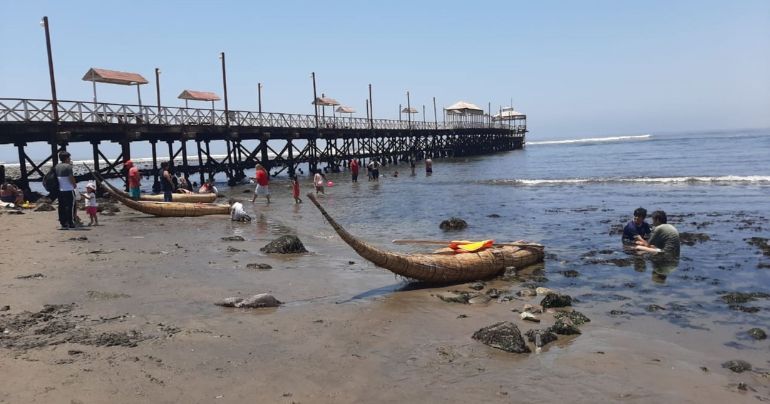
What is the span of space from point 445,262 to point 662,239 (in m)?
4.96

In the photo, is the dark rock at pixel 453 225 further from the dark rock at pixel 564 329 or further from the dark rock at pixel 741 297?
the dark rock at pixel 564 329

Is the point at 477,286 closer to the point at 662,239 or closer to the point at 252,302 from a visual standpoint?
the point at 252,302

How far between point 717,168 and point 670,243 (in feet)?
102

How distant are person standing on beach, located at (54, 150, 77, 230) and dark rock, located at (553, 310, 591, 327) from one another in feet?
35.9

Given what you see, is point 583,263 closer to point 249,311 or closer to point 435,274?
point 435,274

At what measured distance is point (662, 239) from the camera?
10555 millimetres

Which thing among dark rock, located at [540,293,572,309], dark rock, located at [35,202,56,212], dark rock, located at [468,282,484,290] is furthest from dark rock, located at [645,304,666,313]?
dark rock, located at [35,202,56,212]

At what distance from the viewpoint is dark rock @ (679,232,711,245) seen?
1241 cm

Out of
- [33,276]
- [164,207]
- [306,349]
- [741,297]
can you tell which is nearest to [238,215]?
[164,207]

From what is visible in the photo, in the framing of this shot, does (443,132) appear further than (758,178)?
Yes

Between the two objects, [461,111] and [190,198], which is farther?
[461,111]

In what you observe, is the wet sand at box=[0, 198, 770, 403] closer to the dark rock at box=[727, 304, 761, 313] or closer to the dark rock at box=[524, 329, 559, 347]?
the dark rock at box=[524, 329, 559, 347]

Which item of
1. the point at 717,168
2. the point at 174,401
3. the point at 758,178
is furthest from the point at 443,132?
the point at 174,401

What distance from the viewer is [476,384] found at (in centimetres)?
491
